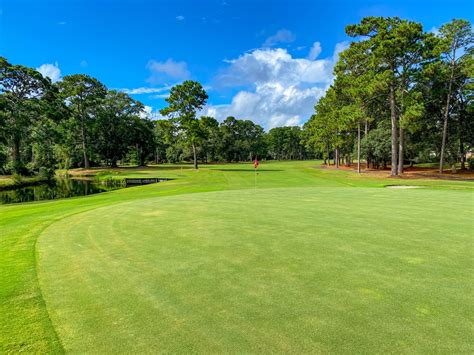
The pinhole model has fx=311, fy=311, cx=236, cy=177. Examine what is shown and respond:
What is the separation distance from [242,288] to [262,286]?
0.30 meters

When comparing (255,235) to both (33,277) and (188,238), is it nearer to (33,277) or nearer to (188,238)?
(188,238)

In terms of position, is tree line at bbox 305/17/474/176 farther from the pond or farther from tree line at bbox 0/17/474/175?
the pond

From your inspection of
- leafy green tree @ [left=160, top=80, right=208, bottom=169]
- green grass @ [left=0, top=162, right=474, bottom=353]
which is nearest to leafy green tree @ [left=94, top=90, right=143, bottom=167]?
leafy green tree @ [left=160, top=80, right=208, bottom=169]

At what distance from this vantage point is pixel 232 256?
5.81 m

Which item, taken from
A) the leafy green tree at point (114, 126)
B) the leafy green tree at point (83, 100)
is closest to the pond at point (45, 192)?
the leafy green tree at point (83, 100)

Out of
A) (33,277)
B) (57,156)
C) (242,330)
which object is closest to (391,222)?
(242,330)

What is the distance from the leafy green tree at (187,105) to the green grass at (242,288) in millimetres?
43613

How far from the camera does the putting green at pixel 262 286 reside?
10.5 feet

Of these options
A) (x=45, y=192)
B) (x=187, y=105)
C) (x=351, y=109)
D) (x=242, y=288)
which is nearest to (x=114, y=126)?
(x=187, y=105)

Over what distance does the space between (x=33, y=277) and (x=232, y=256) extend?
3.32m

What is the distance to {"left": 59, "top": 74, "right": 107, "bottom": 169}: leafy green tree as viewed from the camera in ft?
193

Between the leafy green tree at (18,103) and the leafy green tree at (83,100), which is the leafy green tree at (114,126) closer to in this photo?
the leafy green tree at (83,100)

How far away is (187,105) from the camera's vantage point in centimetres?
5128

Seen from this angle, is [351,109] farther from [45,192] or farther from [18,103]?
[18,103]
